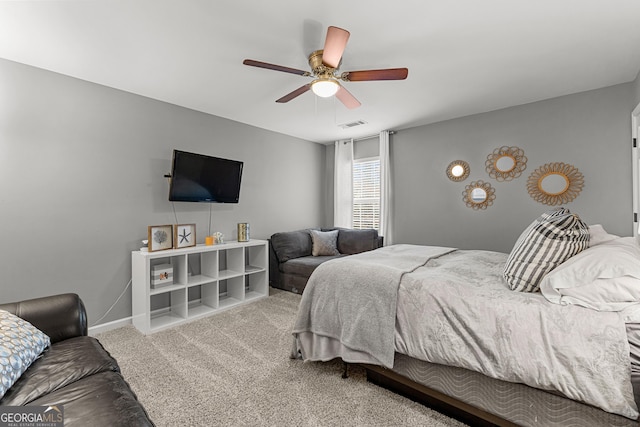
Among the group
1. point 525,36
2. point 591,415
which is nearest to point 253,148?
point 525,36

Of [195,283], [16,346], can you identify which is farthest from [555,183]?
[16,346]

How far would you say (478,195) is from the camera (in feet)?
12.6

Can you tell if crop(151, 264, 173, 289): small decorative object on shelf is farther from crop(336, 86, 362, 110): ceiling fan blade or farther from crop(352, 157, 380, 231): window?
crop(352, 157, 380, 231): window

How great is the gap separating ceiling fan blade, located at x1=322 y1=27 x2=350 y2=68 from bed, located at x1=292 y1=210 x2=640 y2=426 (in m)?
1.47

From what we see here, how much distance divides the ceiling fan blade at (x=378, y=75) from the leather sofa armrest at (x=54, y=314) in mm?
2412

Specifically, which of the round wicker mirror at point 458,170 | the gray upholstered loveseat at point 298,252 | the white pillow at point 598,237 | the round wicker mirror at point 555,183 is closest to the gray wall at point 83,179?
the gray upholstered loveseat at point 298,252

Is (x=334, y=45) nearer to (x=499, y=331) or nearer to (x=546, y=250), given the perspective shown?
(x=546, y=250)

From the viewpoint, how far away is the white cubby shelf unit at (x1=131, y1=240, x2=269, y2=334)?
2.90m

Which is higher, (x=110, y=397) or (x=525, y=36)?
(x=525, y=36)

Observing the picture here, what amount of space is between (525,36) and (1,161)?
4.36m

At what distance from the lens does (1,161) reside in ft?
7.89

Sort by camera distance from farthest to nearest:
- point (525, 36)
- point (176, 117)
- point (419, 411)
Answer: point (176, 117) → point (525, 36) → point (419, 411)

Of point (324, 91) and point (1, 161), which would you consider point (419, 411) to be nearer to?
point (324, 91)

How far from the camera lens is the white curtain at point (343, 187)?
523 cm
